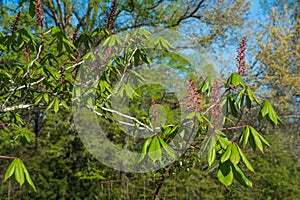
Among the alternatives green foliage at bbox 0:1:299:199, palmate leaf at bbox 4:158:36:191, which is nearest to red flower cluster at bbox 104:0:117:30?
green foliage at bbox 0:1:299:199

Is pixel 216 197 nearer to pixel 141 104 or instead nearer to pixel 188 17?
pixel 141 104

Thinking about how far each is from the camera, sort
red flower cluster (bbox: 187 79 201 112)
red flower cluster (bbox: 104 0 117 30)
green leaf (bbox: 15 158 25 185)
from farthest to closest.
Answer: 1. red flower cluster (bbox: 104 0 117 30)
2. red flower cluster (bbox: 187 79 201 112)
3. green leaf (bbox: 15 158 25 185)

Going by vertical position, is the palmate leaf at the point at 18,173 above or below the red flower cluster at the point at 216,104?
below

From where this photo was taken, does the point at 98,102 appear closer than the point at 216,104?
No

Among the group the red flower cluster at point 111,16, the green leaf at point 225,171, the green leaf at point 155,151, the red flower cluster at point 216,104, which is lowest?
the green leaf at point 225,171

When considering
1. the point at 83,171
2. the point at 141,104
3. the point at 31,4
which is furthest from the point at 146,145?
the point at 141,104

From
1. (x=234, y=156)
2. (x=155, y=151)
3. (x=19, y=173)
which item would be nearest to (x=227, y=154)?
(x=234, y=156)

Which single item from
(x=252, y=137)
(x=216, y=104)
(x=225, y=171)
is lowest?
(x=225, y=171)

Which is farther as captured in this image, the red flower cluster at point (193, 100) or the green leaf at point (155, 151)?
the red flower cluster at point (193, 100)

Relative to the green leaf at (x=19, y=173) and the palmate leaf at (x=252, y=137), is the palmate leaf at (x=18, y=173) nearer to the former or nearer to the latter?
the green leaf at (x=19, y=173)

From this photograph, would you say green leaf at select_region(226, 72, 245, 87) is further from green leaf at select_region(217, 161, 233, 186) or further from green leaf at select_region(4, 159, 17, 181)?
green leaf at select_region(4, 159, 17, 181)

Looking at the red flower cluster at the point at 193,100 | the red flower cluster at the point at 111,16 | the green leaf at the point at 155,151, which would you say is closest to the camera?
the green leaf at the point at 155,151

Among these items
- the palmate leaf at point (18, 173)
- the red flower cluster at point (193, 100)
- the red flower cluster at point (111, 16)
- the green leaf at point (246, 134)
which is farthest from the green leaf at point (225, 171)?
the red flower cluster at point (111, 16)

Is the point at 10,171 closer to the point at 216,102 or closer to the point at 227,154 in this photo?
the point at 227,154
